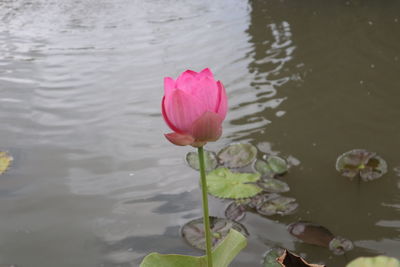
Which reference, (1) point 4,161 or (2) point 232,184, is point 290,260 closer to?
(2) point 232,184

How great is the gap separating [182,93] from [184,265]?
0.31m

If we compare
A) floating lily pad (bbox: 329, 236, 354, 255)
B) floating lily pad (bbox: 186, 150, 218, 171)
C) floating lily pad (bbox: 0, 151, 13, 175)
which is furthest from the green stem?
floating lily pad (bbox: 0, 151, 13, 175)

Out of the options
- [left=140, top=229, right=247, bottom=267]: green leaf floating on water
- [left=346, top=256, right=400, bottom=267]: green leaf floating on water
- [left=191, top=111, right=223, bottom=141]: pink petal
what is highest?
[left=191, top=111, right=223, bottom=141]: pink petal

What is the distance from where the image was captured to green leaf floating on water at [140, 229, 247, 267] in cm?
73

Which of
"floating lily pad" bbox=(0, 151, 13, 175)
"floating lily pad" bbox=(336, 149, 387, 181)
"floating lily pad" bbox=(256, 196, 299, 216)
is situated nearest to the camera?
"floating lily pad" bbox=(256, 196, 299, 216)

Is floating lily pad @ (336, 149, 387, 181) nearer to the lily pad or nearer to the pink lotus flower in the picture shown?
the lily pad

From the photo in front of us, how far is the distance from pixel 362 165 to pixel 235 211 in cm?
45

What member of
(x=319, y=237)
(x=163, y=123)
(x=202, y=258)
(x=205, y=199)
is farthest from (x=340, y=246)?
(x=163, y=123)

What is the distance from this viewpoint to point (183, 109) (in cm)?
61

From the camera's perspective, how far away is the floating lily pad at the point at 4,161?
1.68m

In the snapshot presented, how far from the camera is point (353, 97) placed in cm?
211

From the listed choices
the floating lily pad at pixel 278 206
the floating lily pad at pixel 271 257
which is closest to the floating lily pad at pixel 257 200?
the floating lily pad at pixel 278 206

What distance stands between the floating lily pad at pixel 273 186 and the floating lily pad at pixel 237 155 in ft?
0.42

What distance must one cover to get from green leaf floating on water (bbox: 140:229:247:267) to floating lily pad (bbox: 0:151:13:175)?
108 centimetres
